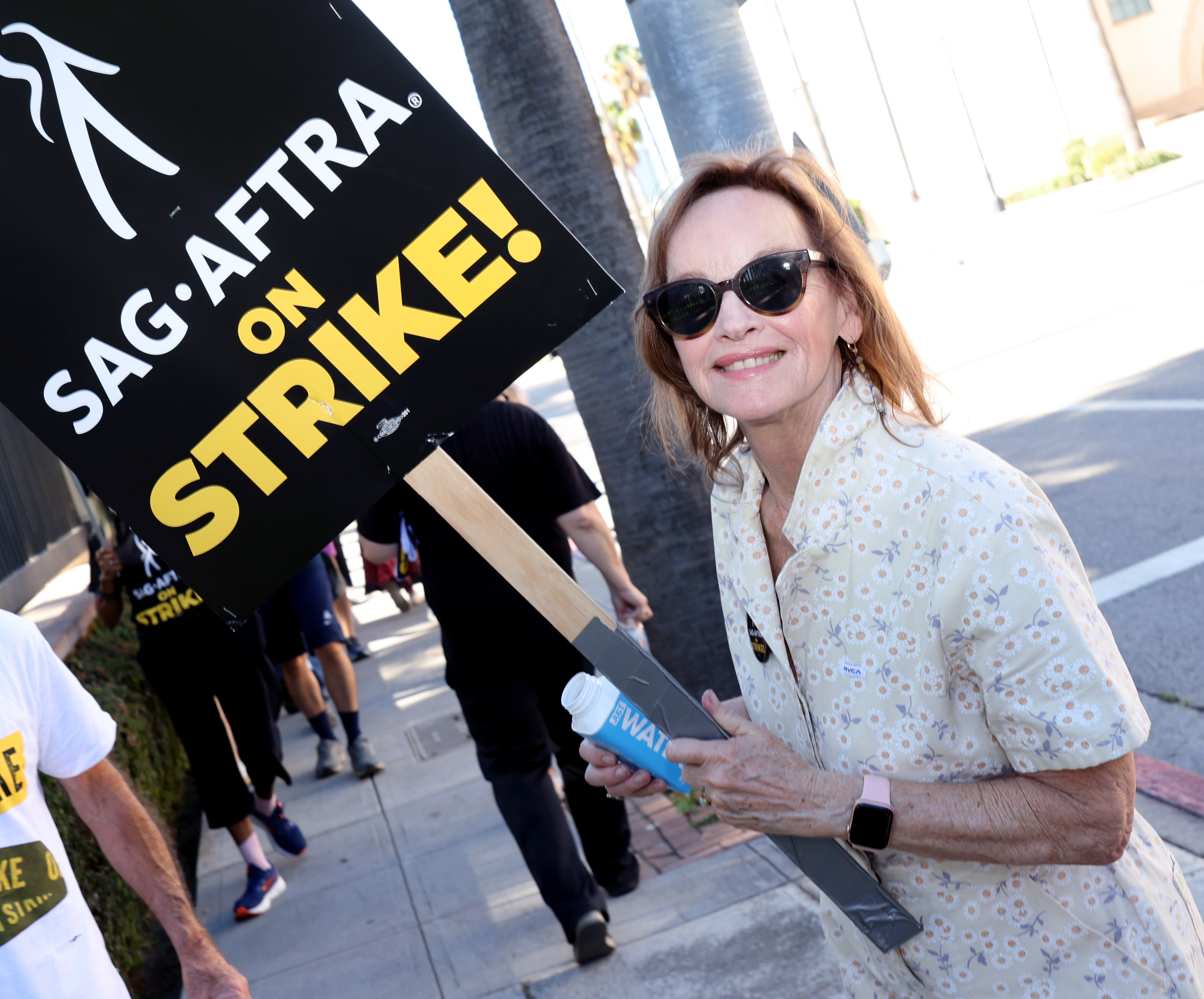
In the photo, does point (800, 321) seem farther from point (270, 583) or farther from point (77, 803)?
point (77, 803)

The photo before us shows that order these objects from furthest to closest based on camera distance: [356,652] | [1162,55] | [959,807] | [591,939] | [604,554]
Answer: [1162,55] → [356,652] → [604,554] → [591,939] → [959,807]

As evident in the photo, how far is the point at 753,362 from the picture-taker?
1865 mm

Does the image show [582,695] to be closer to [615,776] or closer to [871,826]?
[615,776]

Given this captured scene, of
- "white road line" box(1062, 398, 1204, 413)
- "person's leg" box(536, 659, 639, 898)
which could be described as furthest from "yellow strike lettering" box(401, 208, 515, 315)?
"white road line" box(1062, 398, 1204, 413)

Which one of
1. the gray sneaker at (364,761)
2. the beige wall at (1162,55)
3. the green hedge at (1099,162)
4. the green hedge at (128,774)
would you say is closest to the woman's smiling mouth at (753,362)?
the green hedge at (128,774)

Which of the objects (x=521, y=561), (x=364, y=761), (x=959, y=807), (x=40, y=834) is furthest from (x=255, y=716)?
(x=959, y=807)

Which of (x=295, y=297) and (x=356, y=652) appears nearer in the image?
(x=295, y=297)

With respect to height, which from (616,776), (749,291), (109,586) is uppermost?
(749,291)

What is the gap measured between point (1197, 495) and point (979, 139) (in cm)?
3443

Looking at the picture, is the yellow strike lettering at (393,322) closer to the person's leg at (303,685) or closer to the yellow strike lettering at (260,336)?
the yellow strike lettering at (260,336)

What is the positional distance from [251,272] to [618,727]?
104 centimetres

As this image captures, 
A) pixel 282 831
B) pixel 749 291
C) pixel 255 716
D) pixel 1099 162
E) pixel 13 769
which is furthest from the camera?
pixel 1099 162

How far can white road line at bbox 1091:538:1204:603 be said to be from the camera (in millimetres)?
5957

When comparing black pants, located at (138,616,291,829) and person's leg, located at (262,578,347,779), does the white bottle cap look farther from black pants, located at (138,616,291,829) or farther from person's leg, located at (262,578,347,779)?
person's leg, located at (262,578,347,779)
